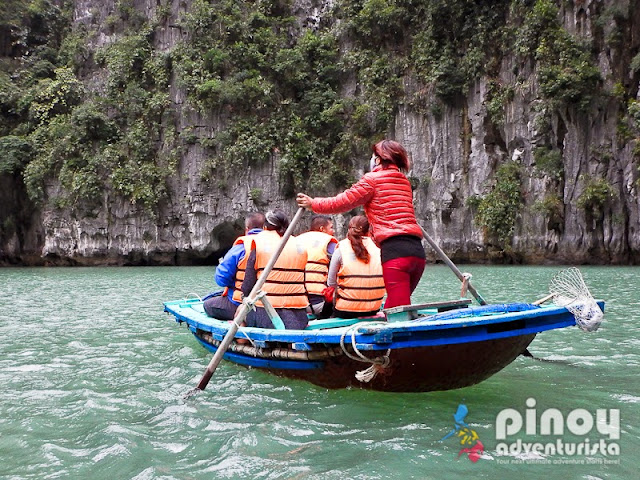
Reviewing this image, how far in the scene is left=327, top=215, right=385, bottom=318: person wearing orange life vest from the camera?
457 centimetres

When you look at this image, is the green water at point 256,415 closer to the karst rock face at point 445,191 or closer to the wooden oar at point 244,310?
the wooden oar at point 244,310

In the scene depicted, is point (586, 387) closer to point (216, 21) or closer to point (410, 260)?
point (410, 260)

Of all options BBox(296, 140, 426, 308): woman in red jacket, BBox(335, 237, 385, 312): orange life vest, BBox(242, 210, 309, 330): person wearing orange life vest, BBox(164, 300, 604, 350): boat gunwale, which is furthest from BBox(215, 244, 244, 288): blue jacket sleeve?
BBox(164, 300, 604, 350): boat gunwale

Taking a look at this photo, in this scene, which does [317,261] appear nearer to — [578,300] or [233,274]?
[233,274]

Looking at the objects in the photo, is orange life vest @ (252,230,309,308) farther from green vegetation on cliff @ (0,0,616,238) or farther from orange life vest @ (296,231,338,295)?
green vegetation on cliff @ (0,0,616,238)

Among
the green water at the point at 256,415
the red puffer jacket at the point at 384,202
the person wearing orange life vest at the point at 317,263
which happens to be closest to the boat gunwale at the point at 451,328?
the green water at the point at 256,415

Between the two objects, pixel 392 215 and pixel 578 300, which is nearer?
pixel 578 300

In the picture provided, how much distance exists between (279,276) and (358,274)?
71 cm

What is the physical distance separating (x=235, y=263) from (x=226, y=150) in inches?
795

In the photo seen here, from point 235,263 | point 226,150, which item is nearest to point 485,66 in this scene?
point 226,150

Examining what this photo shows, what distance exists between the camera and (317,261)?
5516 mm

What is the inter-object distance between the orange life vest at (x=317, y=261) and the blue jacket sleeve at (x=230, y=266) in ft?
2.57

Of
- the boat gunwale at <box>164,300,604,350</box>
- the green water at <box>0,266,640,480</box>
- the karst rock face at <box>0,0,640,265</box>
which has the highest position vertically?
the karst rock face at <box>0,0,640,265</box>

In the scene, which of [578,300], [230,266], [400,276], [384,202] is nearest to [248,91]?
[230,266]
